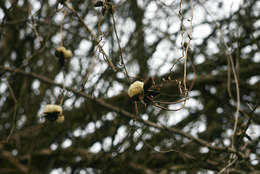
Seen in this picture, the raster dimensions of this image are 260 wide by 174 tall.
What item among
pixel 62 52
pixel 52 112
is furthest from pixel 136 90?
pixel 62 52

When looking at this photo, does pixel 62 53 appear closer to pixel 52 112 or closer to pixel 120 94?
pixel 52 112

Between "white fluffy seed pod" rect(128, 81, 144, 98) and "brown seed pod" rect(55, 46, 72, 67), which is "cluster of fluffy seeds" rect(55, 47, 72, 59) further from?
"white fluffy seed pod" rect(128, 81, 144, 98)

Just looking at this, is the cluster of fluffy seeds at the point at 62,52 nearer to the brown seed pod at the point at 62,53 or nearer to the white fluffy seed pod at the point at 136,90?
the brown seed pod at the point at 62,53

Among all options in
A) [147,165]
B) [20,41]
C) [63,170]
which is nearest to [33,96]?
[20,41]

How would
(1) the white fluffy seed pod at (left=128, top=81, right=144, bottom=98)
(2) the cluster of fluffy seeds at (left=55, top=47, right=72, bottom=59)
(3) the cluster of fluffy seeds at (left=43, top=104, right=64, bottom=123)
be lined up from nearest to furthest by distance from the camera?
(1) the white fluffy seed pod at (left=128, top=81, right=144, bottom=98) → (3) the cluster of fluffy seeds at (left=43, top=104, right=64, bottom=123) → (2) the cluster of fluffy seeds at (left=55, top=47, right=72, bottom=59)

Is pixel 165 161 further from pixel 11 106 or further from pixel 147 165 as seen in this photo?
pixel 11 106

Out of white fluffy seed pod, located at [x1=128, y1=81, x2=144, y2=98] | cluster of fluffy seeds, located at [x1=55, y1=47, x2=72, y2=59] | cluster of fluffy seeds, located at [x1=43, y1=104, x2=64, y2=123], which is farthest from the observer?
cluster of fluffy seeds, located at [x1=55, y1=47, x2=72, y2=59]

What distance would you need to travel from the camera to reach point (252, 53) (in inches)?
95.7

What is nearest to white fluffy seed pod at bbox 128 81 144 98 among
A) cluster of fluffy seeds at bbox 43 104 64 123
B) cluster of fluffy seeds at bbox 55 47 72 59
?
cluster of fluffy seeds at bbox 43 104 64 123

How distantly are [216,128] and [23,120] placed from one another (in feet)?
6.45

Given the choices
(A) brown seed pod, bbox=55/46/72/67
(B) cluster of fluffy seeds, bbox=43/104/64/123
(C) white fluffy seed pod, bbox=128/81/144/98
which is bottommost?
(C) white fluffy seed pod, bbox=128/81/144/98

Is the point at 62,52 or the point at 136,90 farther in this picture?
the point at 62,52

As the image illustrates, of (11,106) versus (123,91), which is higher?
(11,106)

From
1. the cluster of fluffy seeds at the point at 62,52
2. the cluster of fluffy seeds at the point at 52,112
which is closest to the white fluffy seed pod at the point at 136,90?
the cluster of fluffy seeds at the point at 52,112
